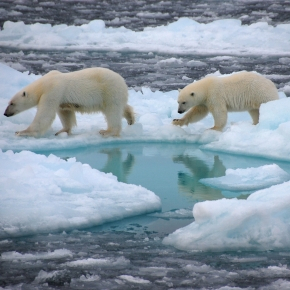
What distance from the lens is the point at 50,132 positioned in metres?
7.04

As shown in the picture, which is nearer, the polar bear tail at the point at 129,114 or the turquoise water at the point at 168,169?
the turquoise water at the point at 168,169

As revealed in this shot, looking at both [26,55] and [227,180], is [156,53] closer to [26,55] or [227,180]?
[26,55]

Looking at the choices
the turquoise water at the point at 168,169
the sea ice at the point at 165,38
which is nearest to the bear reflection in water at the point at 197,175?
the turquoise water at the point at 168,169

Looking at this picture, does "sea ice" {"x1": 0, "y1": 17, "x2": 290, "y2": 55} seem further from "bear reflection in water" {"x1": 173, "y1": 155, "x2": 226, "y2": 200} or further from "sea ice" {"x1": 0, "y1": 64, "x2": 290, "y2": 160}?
"bear reflection in water" {"x1": 173, "y1": 155, "x2": 226, "y2": 200}

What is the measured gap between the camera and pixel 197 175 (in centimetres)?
548

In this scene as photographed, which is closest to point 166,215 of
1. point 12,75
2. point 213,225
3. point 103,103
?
point 213,225

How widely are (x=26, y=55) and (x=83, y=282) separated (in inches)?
613

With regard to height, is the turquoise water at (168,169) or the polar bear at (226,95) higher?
the polar bear at (226,95)

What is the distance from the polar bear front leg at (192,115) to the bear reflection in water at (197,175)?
1189mm

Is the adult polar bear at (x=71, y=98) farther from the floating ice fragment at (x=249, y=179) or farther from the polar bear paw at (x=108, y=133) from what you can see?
the floating ice fragment at (x=249, y=179)

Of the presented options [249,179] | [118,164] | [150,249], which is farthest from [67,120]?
[150,249]

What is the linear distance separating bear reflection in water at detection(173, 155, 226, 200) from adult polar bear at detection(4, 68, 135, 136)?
108cm

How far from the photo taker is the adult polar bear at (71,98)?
656 cm

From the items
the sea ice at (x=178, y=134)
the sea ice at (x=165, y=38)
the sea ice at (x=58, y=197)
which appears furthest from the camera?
the sea ice at (x=165, y=38)
